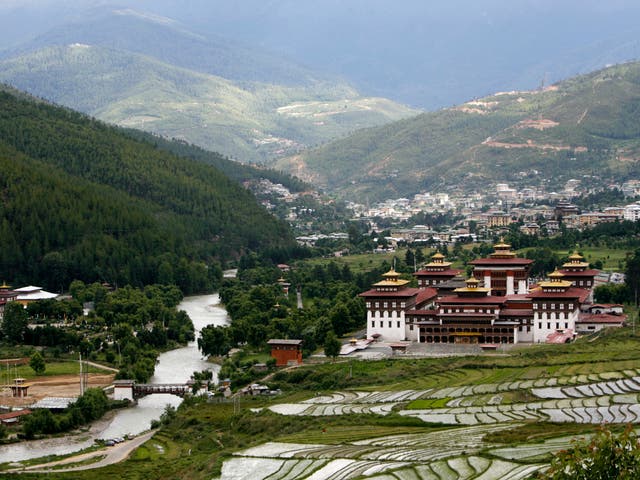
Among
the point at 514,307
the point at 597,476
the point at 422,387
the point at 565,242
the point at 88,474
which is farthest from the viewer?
the point at 565,242

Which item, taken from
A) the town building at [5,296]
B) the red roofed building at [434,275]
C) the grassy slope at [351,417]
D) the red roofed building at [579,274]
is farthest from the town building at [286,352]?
the town building at [5,296]

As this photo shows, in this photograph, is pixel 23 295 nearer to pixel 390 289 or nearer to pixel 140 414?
pixel 390 289

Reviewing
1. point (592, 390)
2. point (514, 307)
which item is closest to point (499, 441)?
point (592, 390)

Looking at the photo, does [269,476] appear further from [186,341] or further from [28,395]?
[186,341]

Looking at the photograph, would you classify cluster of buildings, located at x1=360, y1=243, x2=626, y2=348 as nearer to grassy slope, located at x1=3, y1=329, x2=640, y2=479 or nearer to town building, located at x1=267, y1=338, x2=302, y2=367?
grassy slope, located at x1=3, y1=329, x2=640, y2=479

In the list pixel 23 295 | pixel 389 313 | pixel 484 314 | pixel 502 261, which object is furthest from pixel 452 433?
pixel 23 295
